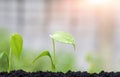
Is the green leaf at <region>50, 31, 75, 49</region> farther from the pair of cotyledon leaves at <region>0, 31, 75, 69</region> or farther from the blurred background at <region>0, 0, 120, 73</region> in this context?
the blurred background at <region>0, 0, 120, 73</region>

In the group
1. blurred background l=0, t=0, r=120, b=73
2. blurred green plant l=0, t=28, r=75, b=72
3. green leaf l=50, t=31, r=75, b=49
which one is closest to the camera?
green leaf l=50, t=31, r=75, b=49

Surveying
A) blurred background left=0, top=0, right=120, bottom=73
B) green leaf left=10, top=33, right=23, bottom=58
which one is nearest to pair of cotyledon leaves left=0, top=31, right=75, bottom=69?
green leaf left=10, top=33, right=23, bottom=58

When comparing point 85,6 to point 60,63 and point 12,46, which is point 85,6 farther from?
point 12,46

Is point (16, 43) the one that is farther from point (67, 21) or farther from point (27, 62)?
point (67, 21)

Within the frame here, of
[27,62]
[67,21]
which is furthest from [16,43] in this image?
[67,21]

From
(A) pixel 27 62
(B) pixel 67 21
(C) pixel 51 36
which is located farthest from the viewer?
(B) pixel 67 21

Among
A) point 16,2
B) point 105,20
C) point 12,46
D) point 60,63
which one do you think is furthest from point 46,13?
point 12,46

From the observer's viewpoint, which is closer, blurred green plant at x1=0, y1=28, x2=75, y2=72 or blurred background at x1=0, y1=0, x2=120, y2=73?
blurred green plant at x1=0, y1=28, x2=75, y2=72

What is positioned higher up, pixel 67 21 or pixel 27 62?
pixel 27 62

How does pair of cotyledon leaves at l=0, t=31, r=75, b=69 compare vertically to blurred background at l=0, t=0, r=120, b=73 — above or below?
above

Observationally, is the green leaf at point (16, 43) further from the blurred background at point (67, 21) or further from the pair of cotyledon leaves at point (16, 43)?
the blurred background at point (67, 21)

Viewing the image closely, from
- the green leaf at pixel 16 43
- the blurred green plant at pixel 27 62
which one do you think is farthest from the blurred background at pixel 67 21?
the green leaf at pixel 16 43
